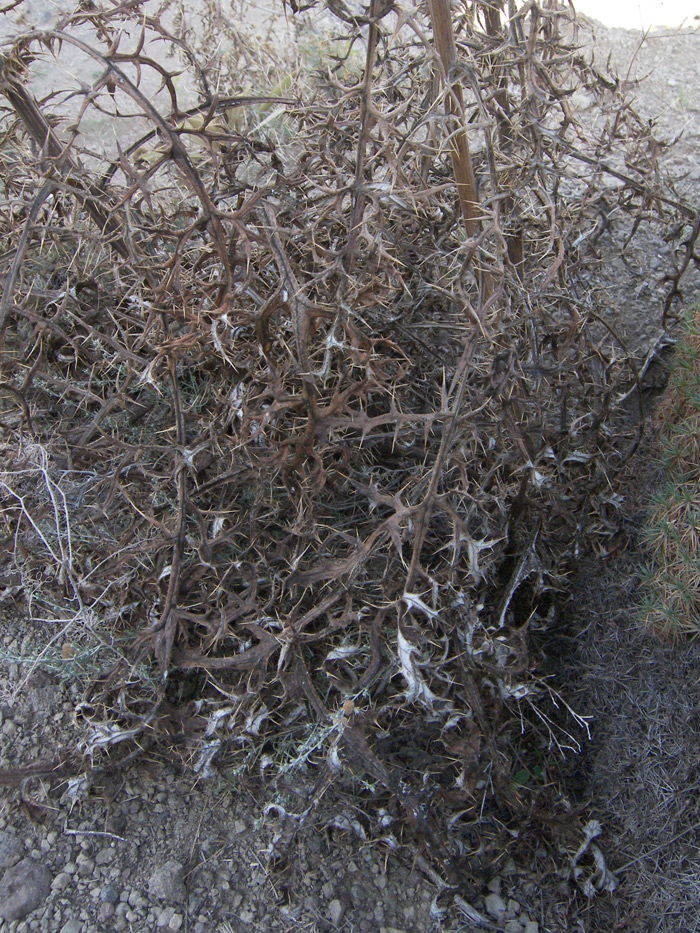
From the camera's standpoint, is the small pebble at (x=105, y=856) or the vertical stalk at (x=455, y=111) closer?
the vertical stalk at (x=455, y=111)

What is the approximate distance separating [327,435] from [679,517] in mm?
924

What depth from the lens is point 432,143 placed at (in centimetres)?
196

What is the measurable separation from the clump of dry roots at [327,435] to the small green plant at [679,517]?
205mm

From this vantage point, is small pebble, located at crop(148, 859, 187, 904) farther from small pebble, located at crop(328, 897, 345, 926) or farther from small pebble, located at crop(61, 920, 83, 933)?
small pebble, located at crop(328, 897, 345, 926)

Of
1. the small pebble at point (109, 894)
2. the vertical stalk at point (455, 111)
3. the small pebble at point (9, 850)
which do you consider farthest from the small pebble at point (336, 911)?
the vertical stalk at point (455, 111)

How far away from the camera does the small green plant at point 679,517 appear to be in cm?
188

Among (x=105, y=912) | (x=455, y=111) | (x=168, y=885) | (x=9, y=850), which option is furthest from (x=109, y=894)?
(x=455, y=111)

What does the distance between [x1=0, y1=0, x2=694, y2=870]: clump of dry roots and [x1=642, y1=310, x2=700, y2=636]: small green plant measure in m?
0.20

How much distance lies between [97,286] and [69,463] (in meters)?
0.53

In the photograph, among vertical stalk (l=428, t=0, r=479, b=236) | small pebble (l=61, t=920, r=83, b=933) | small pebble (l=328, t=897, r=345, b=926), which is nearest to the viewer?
vertical stalk (l=428, t=0, r=479, b=236)

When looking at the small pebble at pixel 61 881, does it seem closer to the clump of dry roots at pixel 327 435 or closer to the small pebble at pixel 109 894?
the small pebble at pixel 109 894

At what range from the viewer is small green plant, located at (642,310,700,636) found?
74.0 inches

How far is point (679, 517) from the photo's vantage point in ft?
6.34

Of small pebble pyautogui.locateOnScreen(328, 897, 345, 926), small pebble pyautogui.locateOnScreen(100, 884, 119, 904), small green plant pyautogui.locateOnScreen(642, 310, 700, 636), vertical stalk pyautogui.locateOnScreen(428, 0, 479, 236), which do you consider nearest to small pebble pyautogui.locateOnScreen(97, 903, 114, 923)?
small pebble pyautogui.locateOnScreen(100, 884, 119, 904)
